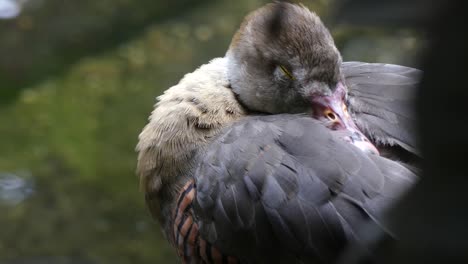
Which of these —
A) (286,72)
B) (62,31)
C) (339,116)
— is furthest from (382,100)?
(62,31)

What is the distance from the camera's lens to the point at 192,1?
21.3 ft

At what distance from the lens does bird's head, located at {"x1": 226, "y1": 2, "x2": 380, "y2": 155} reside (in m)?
2.22

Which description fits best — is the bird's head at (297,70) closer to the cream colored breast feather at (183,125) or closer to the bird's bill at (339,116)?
the bird's bill at (339,116)

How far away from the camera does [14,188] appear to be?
4.80m

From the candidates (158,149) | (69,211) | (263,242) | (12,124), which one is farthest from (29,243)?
(263,242)

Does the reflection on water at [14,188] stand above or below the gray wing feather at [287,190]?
above

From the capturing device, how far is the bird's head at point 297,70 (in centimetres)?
222

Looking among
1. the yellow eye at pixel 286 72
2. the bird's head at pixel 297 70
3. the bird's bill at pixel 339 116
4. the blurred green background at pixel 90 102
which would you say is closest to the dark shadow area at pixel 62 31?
the blurred green background at pixel 90 102

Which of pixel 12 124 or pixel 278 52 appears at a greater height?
pixel 12 124

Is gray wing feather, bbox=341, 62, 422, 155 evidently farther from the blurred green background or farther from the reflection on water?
the reflection on water

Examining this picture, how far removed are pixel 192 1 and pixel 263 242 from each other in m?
4.68

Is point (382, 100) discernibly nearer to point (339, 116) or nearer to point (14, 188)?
point (339, 116)

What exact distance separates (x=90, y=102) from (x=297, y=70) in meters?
3.53

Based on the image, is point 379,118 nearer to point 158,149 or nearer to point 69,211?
point 158,149
